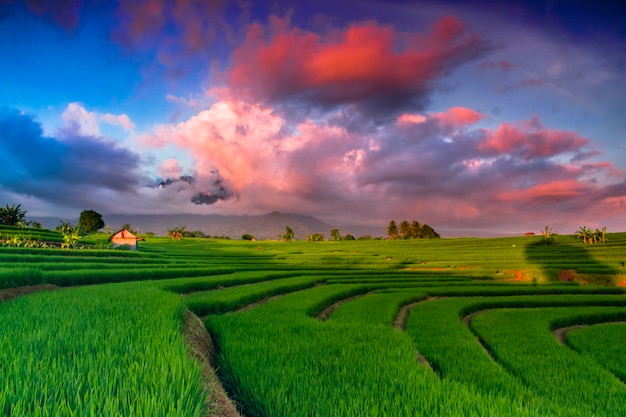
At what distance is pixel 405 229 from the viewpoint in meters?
129

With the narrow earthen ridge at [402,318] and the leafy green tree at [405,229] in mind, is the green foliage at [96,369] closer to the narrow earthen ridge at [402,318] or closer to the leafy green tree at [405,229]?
the narrow earthen ridge at [402,318]

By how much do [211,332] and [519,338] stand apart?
9486 mm

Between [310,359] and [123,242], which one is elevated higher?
[123,242]

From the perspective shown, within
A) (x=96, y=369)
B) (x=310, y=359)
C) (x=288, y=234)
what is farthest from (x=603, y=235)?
(x=288, y=234)

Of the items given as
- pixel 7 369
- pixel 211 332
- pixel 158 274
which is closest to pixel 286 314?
pixel 211 332

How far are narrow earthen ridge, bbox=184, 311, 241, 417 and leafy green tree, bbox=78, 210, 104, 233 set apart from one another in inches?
4565

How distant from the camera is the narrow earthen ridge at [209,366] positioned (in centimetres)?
407

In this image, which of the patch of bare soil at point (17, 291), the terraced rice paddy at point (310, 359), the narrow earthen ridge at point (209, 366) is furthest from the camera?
the patch of bare soil at point (17, 291)

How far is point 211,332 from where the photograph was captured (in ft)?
31.8

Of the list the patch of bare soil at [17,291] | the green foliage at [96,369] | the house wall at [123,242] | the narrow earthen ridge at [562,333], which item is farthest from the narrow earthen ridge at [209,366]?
the house wall at [123,242]

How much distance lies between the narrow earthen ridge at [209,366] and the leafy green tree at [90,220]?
115962 mm

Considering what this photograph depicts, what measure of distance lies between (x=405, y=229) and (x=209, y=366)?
128697 mm

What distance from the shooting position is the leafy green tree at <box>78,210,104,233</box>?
10650cm

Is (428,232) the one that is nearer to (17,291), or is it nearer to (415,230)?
(415,230)
